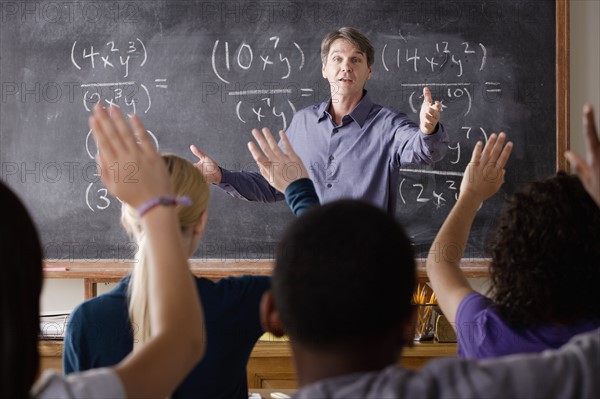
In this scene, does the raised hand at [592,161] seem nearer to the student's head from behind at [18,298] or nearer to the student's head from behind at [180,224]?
the student's head from behind at [18,298]

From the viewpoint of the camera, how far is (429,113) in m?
2.66

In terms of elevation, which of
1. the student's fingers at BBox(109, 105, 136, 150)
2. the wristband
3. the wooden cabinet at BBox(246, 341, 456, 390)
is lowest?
the wooden cabinet at BBox(246, 341, 456, 390)

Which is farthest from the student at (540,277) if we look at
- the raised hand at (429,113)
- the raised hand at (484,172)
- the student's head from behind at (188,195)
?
the raised hand at (429,113)

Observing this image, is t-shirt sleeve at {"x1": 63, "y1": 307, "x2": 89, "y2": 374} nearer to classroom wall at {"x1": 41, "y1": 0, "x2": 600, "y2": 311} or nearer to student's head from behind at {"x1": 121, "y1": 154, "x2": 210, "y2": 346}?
student's head from behind at {"x1": 121, "y1": 154, "x2": 210, "y2": 346}

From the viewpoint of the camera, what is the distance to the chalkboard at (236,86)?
361 centimetres

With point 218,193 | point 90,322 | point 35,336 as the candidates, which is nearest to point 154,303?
point 35,336

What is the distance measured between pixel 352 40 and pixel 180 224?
1953 millimetres

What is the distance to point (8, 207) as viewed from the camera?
803 millimetres

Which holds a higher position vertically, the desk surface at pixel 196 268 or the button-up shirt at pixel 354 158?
the button-up shirt at pixel 354 158

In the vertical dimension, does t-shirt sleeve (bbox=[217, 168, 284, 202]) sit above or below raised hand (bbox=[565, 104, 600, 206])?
below

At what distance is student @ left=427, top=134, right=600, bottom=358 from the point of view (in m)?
1.32

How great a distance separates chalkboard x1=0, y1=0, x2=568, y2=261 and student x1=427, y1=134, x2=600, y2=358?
86.6 inches

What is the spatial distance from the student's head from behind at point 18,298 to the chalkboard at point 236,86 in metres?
2.85

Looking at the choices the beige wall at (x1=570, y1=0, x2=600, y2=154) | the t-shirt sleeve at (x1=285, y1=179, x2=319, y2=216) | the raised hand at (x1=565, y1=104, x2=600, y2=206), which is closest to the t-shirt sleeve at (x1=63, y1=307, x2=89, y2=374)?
the t-shirt sleeve at (x1=285, y1=179, x2=319, y2=216)
